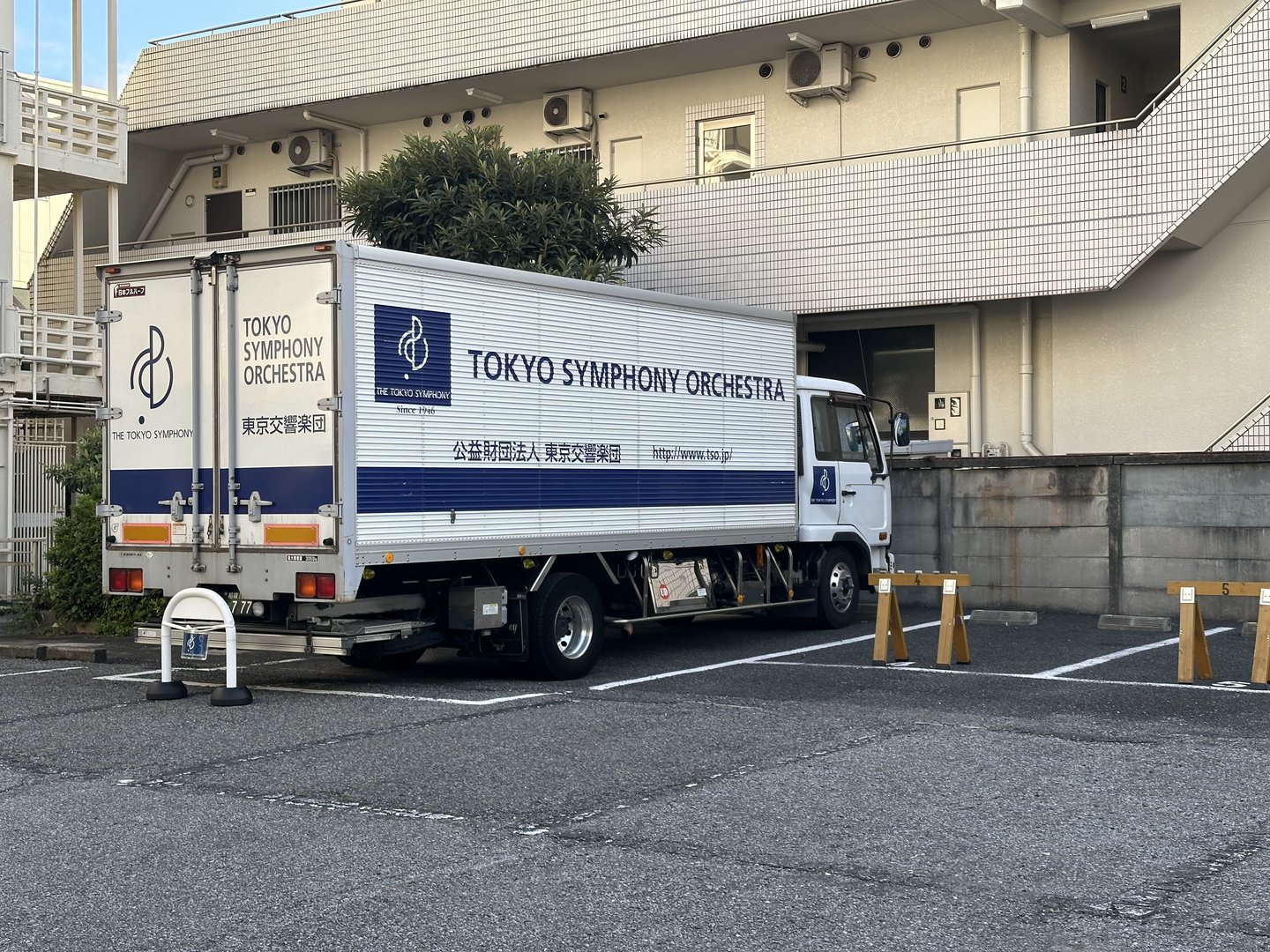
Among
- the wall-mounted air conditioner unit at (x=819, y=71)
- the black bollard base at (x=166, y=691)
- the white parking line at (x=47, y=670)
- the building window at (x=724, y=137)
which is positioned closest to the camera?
the black bollard base at (x=166, y=691)

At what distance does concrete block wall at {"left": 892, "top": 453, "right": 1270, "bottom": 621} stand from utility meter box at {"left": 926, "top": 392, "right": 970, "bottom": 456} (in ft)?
8.42

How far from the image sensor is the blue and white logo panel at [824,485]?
15.7 meters

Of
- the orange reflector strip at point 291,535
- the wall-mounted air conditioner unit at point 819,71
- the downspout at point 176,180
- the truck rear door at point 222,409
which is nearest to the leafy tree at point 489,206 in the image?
the wall-mounted air conditioner unit at point 819,71

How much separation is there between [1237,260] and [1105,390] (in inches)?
91.1

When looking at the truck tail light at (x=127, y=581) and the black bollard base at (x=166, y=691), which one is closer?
the black bollard base at (x=166, y=691)

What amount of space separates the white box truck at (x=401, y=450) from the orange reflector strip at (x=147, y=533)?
0.02 meters

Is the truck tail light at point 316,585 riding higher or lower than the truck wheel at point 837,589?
higher

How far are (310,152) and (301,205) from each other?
1034 millimetres

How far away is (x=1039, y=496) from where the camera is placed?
710 inches

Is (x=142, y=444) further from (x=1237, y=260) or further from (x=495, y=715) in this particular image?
(x=1237, y=260)

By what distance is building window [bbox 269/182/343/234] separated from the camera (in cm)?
2715

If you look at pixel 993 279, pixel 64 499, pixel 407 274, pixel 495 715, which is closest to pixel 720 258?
pixel 993 279

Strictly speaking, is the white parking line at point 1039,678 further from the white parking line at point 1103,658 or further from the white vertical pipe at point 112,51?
the white vertical pipe at point 112,51

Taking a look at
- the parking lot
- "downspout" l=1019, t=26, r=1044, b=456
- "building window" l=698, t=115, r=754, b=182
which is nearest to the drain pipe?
"downspout" l=1019, t=26, r=1044, b=456
